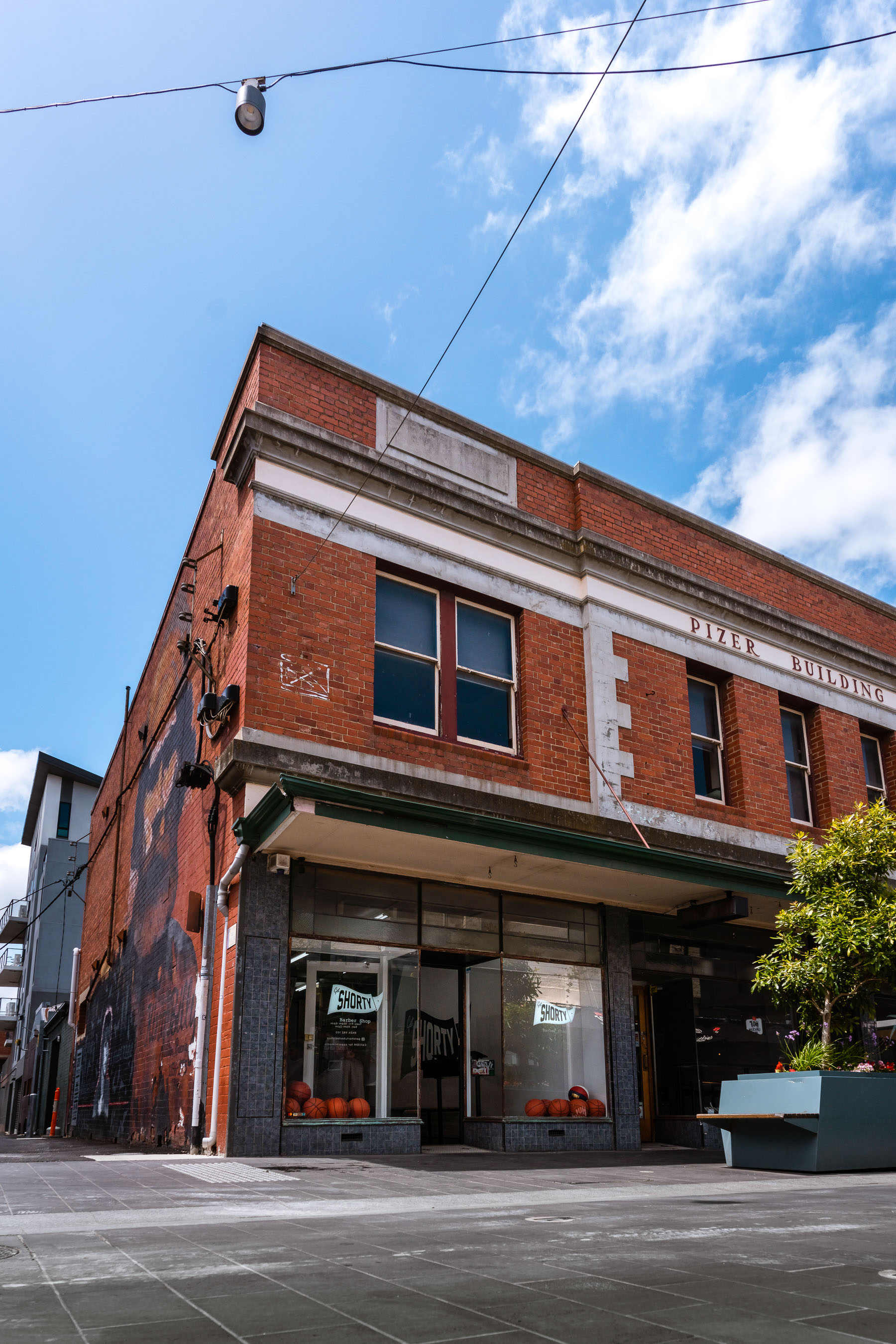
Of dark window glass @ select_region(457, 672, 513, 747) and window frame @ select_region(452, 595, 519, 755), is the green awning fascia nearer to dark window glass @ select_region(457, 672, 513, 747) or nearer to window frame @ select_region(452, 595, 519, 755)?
window frame @ select_region(452, 595, 519, 755)

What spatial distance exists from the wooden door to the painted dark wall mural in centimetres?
605

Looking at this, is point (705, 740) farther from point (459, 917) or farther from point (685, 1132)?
point (685, 1132)

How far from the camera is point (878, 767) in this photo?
18203 mm

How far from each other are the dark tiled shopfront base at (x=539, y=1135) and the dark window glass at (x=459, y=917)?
1.94 meters

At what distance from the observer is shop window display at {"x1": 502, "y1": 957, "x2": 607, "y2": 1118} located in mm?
12211

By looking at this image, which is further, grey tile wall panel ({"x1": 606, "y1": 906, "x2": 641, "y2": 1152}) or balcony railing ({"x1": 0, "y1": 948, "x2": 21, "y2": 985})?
balcony railing ({"x1": 0, "y1": 948, "x2": 21, "y2": 985})

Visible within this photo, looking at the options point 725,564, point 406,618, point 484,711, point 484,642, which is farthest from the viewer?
point 725,564

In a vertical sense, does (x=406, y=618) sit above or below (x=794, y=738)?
above

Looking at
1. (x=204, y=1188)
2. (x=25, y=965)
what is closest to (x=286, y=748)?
(x=204, y=1188)

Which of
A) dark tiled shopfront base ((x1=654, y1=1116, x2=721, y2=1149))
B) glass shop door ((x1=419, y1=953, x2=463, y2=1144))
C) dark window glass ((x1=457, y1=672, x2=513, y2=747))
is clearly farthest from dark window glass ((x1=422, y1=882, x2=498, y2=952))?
dark tiled shopfront base ((x1=654, y1=1116, x2=721, y2=1149))

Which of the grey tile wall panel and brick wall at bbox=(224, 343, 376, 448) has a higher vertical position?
brick wall at bbox=(224, 343, 376, 448)

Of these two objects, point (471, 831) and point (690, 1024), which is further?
point (690, 1024)

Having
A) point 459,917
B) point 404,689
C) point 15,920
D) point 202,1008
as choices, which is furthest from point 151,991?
point 15,920

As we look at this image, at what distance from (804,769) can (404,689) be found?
7.51m
